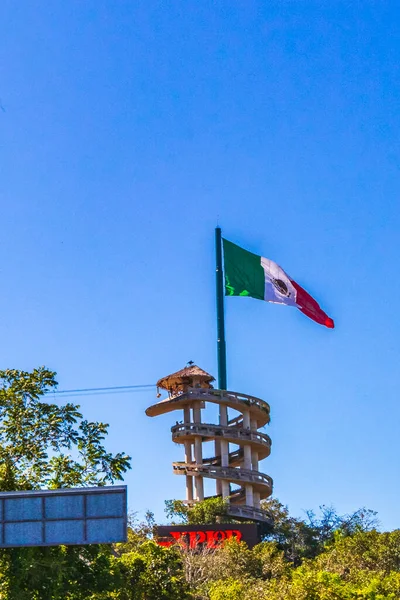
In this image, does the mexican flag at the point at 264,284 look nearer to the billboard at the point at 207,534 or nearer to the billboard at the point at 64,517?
the billboard at the point at 207,534

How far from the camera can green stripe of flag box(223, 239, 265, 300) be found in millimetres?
62281

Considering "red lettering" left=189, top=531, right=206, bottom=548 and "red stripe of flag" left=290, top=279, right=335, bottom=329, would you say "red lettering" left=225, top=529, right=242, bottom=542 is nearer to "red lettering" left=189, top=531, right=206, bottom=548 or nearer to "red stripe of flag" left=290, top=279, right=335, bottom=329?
"red lettering" left=189, top=531, right=206, bottom=548

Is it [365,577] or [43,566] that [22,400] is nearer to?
[43,566]

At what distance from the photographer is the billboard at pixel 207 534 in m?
53.5

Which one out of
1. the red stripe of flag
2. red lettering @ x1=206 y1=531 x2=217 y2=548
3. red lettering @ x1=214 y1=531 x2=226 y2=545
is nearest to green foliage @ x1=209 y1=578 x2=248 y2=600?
red lettering @ x1=206 y1=531 x2=217 y2=548

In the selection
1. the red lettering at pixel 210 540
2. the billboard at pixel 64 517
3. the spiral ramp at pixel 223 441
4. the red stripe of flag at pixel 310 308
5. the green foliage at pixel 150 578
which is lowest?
the green foliage at pixel 150 578

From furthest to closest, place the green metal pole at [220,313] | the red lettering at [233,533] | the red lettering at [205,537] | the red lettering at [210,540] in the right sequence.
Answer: the green metal pole at [220,313]
the red lettering at [233,533]
the red lettering at [205,537]
the red lettering at [210,540]

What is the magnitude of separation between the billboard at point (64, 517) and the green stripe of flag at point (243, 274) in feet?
118

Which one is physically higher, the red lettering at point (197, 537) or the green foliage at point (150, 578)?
the red lettering at point (197, 537)

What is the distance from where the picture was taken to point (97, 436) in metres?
31.9

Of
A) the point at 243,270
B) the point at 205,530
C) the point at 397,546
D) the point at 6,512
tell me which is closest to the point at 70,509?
the point at 6,512

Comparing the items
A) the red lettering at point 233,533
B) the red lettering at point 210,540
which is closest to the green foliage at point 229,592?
the red lettering at point 210,540

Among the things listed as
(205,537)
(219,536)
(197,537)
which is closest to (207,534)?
(205,537)

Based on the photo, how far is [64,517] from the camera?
2636 cm
